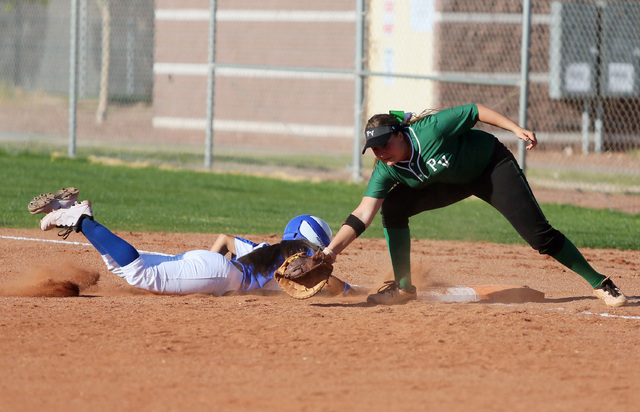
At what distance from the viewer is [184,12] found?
2325 cm

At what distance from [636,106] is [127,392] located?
1939 cm

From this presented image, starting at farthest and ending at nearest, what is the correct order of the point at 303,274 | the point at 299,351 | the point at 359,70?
1. the point at 359,70
2. the point at 303,274
3. the point at 299,351

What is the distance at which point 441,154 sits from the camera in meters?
5.52

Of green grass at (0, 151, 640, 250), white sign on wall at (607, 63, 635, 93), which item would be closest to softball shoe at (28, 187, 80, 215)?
green grass at (0, 151, 640, 250)

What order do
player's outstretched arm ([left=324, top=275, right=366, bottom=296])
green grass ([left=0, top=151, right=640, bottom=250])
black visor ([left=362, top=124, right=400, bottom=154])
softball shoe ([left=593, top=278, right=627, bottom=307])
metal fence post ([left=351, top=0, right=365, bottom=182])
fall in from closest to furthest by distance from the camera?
black visor ([left=362, top=124, right=400, bottom=154]) < softball shoe ([left=593, top=278, right=627, bottom=307]) < player's outstretched arm ([left=324, top=275, right=366, bottom=296]) < green grass ([left=0, top=151, right=640, bottom=250]) < metal fence post ([left=351, top=0, right=365, bottom=182])

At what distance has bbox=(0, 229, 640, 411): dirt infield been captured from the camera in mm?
3812

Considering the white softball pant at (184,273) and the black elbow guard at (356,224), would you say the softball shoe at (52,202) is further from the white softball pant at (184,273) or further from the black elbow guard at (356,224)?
the black elbow guard at (356,224)

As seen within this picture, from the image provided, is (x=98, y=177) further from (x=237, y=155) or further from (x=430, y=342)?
(x=430, y=342)

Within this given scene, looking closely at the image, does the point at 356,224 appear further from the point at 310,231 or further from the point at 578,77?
the point at 578,77

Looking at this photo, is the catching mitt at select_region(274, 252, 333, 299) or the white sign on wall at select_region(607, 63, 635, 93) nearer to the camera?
the catching mitt at select_region(274, 252, 333, 299)

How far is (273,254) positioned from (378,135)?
1240 mm

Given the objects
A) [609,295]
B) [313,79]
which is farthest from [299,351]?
[313,79]

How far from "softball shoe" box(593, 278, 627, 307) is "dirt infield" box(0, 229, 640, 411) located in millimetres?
63

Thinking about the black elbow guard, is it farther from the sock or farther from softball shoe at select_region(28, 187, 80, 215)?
softball shoe at select_region(28, 187, 80, 215)
